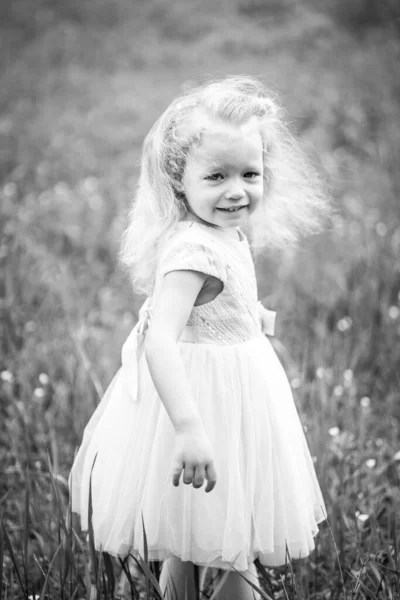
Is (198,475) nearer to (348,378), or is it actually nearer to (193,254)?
(193,254)

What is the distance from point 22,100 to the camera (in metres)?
6.37

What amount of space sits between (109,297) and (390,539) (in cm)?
186

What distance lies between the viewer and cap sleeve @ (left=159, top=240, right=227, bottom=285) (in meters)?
1.47

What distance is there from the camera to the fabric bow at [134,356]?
1.63 m

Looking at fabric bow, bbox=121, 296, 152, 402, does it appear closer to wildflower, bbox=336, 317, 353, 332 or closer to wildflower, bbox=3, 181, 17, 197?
wildflower, bbox=336, 317, 353, 332

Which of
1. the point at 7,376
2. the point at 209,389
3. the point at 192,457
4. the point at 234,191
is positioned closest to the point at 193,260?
the point at 234,191

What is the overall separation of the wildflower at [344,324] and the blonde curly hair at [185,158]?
4.01 ft

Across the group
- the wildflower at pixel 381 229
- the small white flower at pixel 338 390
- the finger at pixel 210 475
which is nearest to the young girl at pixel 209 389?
the finger at pixel 210 475

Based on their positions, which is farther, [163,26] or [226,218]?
[163,26]

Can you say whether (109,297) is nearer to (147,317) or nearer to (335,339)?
(335,339)

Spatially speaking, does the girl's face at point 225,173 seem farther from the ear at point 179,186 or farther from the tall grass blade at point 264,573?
the tall grass blade at point 264,573

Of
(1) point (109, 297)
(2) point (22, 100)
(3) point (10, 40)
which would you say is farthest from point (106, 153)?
(3) point (10, 40)

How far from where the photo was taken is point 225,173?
61.1 inches

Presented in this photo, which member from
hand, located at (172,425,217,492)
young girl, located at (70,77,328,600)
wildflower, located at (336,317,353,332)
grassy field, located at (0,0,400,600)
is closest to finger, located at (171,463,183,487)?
hand, located at (172,425,217,492)
